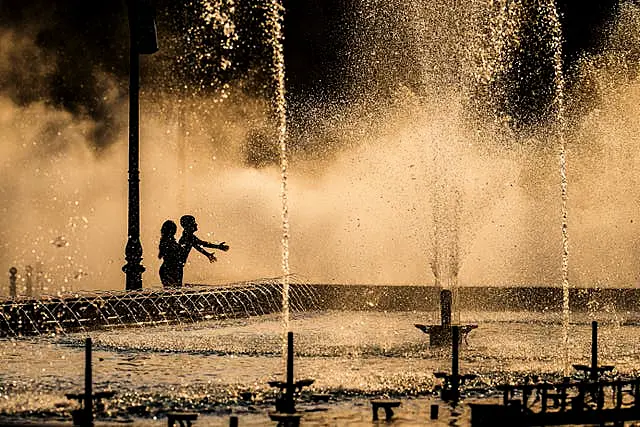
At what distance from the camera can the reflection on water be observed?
15055 millimetres

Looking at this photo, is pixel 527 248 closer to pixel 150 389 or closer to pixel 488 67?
pixel 488 67

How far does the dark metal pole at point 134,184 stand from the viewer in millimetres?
25250

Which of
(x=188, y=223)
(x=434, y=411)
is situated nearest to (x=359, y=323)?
(x=188, y=223)

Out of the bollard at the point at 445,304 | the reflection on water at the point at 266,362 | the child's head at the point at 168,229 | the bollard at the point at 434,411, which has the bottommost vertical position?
the bollard at the point at 434,411

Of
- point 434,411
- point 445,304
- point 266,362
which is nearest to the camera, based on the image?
point 434,411

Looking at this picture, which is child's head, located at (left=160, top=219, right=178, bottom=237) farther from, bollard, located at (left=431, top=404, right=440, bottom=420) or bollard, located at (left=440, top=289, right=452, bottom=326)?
bollard, located at (left=431, top=404, right=440, bottom=420)

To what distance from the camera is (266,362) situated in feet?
66.0

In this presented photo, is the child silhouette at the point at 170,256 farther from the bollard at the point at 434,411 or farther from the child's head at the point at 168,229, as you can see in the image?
the bollard at the point at 434,411

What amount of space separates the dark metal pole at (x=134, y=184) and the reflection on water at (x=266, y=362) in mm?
1199

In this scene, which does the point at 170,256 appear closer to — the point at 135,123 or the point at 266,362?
the point at 135,123

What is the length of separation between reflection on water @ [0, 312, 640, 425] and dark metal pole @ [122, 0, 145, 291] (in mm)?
1199

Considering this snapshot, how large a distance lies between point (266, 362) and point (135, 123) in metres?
7.65

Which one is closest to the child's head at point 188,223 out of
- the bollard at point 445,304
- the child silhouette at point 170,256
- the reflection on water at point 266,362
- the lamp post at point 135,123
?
the child silhouette at point 170,256

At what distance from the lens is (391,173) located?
45438 mm
